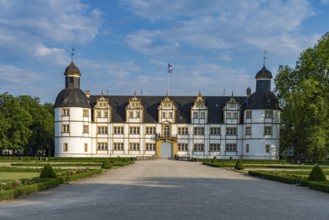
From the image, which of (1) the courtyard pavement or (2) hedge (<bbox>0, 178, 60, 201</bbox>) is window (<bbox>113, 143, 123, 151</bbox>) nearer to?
(2) hedge (<bbox>0, 178, 60, 201</bbox>)

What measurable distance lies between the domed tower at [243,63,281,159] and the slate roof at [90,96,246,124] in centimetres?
470

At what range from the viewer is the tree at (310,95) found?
4606 cm

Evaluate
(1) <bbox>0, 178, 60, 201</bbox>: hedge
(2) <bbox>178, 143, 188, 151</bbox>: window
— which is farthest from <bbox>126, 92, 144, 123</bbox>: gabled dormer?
(1) <bbox>0, 178, 60, 201</bbox>: hedge

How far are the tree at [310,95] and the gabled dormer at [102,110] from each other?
25.2 m

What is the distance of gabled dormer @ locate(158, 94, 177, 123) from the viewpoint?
6312 centimetres

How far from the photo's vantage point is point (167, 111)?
208 ft

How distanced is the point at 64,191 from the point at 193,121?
46123 millimetres

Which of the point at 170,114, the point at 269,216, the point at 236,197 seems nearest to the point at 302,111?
the point at 170,114

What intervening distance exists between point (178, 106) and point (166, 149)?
7.22 m

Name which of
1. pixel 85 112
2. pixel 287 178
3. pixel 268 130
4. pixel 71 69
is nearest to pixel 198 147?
pixel 268 130

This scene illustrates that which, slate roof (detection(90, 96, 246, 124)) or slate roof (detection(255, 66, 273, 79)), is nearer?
slate roof (detection(255, 66, 273, 79))

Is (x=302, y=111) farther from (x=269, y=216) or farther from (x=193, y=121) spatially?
(x=269, y=216)

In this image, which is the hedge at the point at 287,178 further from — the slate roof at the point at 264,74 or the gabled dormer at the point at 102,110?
the gabled dormer at the point at 102,110

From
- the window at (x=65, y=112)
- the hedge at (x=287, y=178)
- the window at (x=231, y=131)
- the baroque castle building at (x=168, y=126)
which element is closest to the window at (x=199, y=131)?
the baroque castle building at (x=168, y=126)
